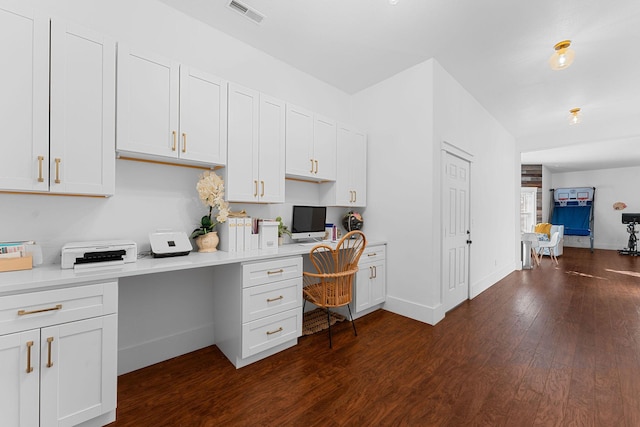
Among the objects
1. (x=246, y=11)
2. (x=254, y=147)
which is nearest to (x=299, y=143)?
(x=254, y=147)

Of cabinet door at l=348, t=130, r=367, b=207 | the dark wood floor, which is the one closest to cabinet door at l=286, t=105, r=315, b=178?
cabinet door at l=348, t=130, r=367, b=207

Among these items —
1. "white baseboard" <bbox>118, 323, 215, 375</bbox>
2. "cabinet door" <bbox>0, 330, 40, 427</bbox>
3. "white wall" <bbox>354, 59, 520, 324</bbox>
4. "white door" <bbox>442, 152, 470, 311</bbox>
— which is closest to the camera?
"cabinet door" <bbox>0, 330, 40, 427</bbox>

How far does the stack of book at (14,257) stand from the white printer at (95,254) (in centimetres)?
16

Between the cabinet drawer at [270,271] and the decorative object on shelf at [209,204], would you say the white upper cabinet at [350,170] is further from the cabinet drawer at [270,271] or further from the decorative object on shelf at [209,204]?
the decorative object on shelf at [209,204]

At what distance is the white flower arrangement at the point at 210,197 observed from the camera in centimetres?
231

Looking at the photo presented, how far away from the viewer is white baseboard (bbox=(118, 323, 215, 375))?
209 centimetres

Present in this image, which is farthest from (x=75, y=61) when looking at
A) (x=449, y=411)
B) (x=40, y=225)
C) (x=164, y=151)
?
(x=449, y=411)

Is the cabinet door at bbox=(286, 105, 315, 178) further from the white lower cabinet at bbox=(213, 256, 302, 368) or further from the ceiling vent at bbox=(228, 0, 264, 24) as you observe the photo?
the white lower cabinet at bbox=(213, 256, 302, 368)

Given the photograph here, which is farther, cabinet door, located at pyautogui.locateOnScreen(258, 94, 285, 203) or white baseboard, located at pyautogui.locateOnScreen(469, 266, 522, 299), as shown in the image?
white baseboard, located at pyautogui.locateOnScreen(469, 266, 522, 299)

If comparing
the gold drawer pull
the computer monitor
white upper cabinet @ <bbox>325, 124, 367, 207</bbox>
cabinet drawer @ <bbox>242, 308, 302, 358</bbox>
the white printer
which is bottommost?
cabinet drawer @ <bbox>242, 308, 302, 358</bbox>

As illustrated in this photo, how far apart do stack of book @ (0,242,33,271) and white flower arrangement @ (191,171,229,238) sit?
1.01 m

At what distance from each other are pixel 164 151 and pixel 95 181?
487 millimetres

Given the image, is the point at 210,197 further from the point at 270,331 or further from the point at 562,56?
the point at 562,56

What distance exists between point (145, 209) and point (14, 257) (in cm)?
78
